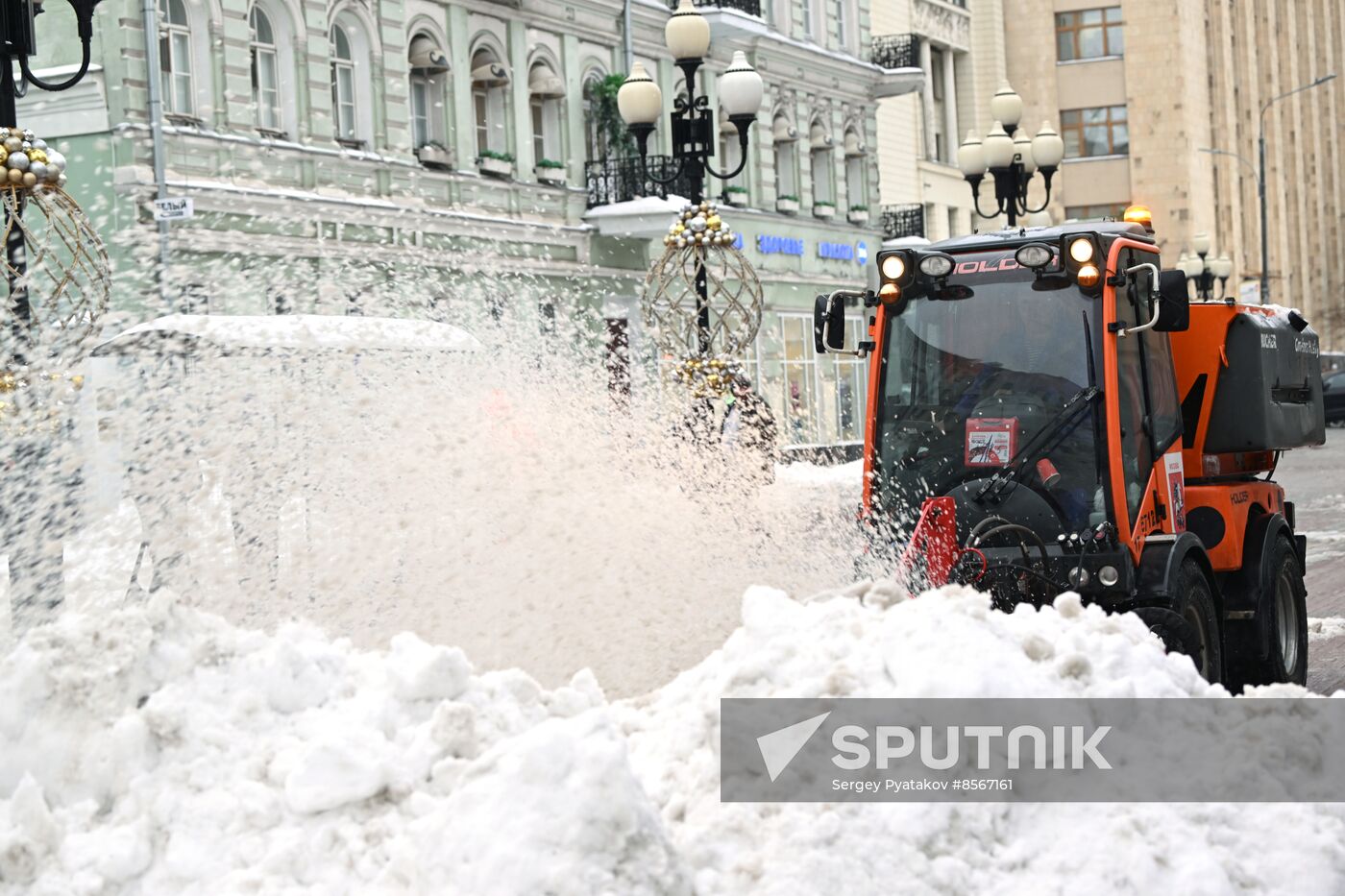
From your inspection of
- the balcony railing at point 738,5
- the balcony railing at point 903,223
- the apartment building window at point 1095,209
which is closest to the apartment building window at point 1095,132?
the apartment building window at point 1095,209

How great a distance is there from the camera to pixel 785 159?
3847cm

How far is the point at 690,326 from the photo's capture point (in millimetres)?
19031

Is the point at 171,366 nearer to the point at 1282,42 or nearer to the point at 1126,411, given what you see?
the point at 1126,411

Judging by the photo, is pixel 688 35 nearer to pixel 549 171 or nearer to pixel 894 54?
pixel 549 171

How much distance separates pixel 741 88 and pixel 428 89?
1015cm

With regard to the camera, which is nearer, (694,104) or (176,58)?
(694,104)

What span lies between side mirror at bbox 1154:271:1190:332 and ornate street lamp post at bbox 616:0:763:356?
1007cm

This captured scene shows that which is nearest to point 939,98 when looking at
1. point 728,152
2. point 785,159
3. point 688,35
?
point 785,159

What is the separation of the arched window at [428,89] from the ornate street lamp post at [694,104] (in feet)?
28.1

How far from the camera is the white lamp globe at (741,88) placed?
61.9 ft

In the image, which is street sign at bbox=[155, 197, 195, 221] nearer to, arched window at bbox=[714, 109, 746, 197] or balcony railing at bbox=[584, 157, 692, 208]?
balcony railing at bbox=[584, 157, 692, 208]

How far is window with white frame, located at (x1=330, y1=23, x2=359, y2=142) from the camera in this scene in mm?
25734

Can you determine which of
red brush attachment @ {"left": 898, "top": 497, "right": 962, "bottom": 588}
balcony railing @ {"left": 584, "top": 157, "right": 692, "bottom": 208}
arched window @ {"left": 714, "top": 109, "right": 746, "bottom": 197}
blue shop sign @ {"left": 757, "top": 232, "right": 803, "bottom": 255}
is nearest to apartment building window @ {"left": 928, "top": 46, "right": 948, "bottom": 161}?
blue shop sign @ {"left": 757, "top": 232, "right": 803, "bottom": 255}

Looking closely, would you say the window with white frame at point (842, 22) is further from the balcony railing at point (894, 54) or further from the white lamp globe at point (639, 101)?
the white lamp globe at point (639, 101)
